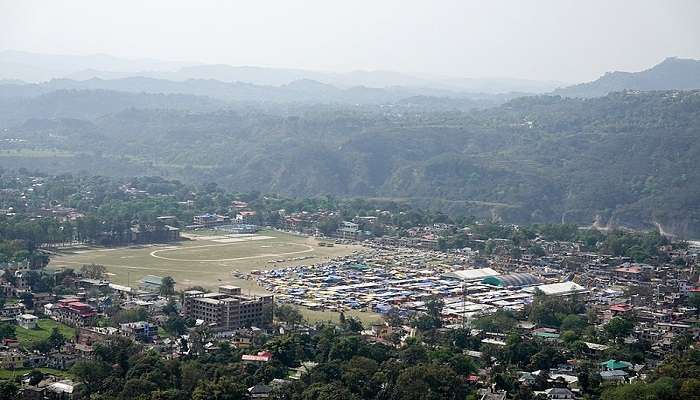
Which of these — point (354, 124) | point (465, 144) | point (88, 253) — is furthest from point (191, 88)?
point (88, 253)

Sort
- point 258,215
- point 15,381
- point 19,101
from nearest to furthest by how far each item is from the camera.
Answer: point 15,381, point 258,215, point 19,101

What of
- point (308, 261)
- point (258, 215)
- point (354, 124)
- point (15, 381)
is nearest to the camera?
point (15, 381)

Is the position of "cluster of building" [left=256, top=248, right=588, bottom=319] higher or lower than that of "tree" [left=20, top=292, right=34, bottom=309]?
lower

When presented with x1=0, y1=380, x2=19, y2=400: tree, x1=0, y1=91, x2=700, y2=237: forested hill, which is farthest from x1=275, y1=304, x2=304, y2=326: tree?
x1=0, y1=91, x2=700, y2=237: forested hill

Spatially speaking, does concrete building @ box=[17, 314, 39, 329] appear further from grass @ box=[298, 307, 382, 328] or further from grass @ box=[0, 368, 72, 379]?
grass @ box=[298, 307, 382, 328]

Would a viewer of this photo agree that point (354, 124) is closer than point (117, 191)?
No

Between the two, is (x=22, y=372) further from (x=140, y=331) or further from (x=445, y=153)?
(x=445, y=153)

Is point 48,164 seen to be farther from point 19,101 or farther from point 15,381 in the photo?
point 15,381

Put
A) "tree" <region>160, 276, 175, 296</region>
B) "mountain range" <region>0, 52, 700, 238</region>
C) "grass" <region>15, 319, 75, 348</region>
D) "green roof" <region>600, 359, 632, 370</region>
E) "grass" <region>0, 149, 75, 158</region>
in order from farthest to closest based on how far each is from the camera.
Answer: "grass" <region>0, 149, 75, 158</region>
"mountain range" <region>0, 52, 700, 238</region>
"tree" <region>160, 276, 175, 296</region>
"grass" <region>15, 319, 75, 348</region>
"green roof" <region>600, 359, 632, 370</region>

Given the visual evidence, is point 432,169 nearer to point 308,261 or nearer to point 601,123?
point 601,123
